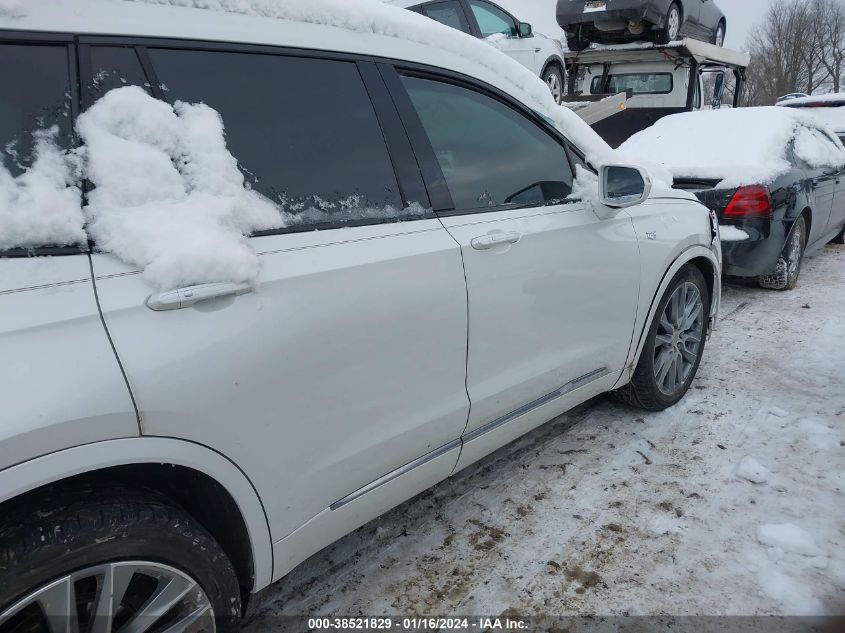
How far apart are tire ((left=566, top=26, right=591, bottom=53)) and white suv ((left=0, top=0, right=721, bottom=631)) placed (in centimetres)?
904

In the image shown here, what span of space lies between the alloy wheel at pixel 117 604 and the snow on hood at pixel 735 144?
4806 millimetres

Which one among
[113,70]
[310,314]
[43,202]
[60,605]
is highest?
[113,70]

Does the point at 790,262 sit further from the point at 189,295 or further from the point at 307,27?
the point at 189,295

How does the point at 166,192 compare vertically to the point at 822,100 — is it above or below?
below

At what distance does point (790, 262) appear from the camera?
5.49 meters

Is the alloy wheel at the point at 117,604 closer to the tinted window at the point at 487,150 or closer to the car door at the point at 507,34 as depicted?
the tinted window at the point at 487,150

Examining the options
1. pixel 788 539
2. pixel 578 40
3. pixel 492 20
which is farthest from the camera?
pixel 578 40

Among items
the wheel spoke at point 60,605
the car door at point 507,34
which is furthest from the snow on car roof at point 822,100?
the wheel spoke at point 60,605

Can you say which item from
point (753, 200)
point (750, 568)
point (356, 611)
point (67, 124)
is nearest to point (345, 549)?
point (356, 611)

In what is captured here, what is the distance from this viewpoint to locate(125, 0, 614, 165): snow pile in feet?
6.01

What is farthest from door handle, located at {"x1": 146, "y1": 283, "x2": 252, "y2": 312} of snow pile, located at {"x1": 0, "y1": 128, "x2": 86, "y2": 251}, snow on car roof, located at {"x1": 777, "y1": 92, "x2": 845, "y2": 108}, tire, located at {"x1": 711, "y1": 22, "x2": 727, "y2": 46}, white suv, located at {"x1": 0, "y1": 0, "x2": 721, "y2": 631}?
tire, located at {"x1": 711, "y1": 22, "x2": 727, "y2": 46}

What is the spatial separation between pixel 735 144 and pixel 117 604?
19.2 feet

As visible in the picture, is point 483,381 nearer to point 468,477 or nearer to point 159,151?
point 468,477

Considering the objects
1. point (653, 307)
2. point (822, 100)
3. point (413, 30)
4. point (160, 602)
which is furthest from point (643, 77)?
point (160, 602)
